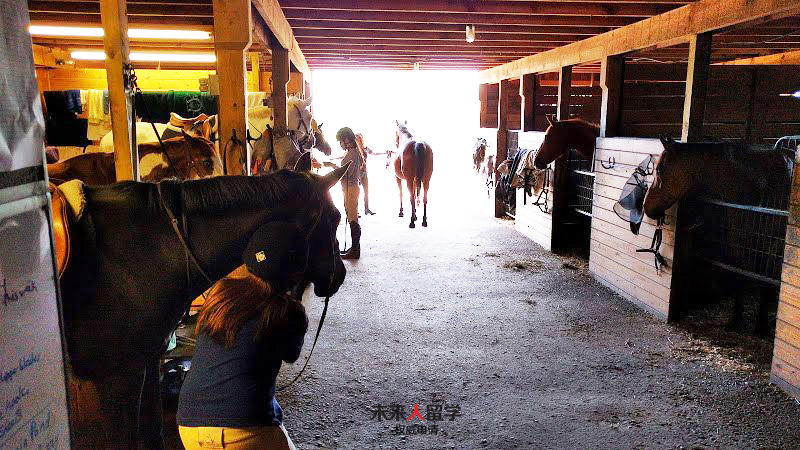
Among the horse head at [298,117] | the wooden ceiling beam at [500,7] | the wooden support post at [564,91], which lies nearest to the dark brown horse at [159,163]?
the wooden ceiling beam at [500,7]

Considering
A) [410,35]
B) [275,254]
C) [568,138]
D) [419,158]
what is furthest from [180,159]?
[568,138]

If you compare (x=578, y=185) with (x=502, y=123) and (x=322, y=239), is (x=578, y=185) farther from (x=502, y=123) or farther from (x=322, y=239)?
(x=322, y=239)

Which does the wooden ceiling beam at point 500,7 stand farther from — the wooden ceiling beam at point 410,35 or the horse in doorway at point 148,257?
the horse in doorway at point 148,257

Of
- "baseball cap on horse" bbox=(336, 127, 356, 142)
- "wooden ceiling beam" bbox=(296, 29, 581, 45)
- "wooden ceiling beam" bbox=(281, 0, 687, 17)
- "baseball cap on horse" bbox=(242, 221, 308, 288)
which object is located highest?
"wooden ceiling beam" bbox=(296, 29, 581, 45)

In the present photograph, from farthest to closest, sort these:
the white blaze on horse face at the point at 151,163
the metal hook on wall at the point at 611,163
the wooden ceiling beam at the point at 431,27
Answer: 1. the wooden ceiling beam at the point at 431,27
2. the metal hook on wall at the point at 611,163
3. the white blaze on horse face at the point at 151,163

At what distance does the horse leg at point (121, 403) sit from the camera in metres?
2.02

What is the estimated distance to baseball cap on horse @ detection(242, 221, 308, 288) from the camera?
5.82ft

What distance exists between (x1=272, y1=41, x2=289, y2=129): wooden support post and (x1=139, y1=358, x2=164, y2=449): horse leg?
4.38 metres

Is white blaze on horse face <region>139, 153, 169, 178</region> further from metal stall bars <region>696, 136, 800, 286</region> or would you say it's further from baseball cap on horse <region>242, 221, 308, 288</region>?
metal stall bars <region>696, 136, 800, 286</region>

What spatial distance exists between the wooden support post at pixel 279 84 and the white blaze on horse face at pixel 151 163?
6.26ft

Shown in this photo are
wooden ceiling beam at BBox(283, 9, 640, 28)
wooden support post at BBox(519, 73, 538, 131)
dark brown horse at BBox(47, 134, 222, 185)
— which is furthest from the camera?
wooden support post at BBox(519, 73, 538, 131)

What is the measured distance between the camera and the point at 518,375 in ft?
12.9

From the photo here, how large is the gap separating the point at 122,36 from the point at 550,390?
3.40 m

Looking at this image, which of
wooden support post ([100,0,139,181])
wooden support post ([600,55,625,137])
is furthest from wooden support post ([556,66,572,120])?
wooden support post ([100,0,139,181])
